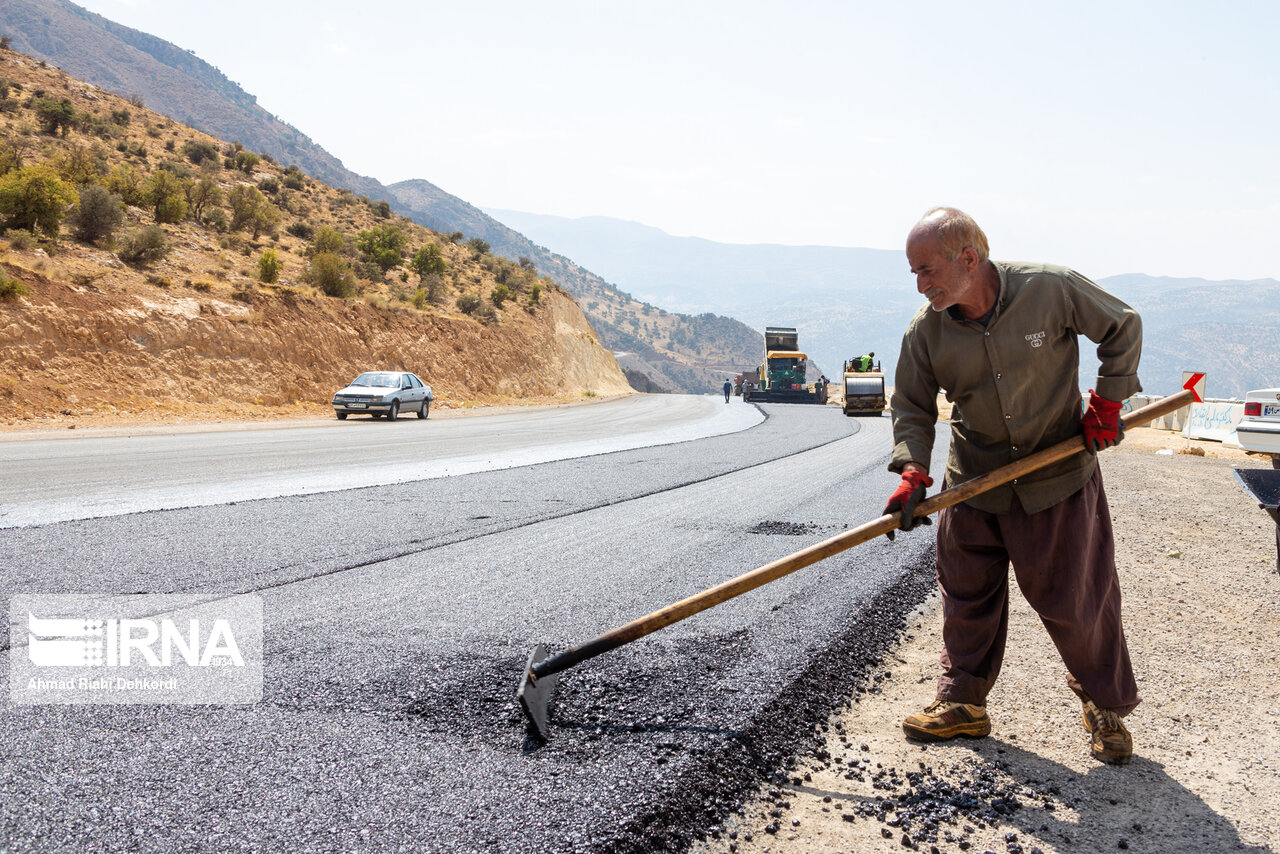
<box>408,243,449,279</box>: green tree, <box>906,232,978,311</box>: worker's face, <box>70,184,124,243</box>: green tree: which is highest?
<box>408,243,449,279</box>: green tree

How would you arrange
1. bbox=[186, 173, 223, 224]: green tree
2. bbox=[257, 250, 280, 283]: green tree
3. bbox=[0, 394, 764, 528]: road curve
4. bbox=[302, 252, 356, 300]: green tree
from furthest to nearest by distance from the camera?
bbox=[186, 173, 223, 224]: green tree < bbox=[302, 252, 356, 300]: green tree < bbox=[257, 250, 280, 283]: green tree < bbox=[0, 394, 764, 528]: road curve

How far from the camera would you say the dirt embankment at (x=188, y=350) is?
1933 cm

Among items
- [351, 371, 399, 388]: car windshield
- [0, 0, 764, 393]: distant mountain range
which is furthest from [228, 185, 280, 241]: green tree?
[0, 0, 764, 393]: distant mountain range

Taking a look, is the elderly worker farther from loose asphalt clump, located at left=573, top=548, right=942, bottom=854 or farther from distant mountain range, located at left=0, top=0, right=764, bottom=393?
distant mountain range, located at left=0, top=0, right=764, bottom=393

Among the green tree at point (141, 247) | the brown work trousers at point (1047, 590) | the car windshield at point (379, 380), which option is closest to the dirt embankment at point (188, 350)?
the green tree at point (141, 247)

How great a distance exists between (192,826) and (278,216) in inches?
1607

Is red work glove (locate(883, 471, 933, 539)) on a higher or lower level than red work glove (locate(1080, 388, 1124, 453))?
lower

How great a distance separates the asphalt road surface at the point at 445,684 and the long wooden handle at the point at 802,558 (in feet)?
1.05

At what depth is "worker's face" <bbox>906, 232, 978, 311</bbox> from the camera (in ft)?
9.63

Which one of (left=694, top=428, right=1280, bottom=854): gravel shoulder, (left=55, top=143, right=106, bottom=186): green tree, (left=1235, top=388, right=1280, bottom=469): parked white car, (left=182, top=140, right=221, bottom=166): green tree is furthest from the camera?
(left=182, top=140, right=221, bottom=166): green tree

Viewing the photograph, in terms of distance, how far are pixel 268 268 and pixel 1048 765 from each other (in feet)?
101

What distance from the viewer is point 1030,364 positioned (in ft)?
9.89

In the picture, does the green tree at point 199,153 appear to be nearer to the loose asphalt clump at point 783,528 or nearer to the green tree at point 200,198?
the green tree at point 200,198

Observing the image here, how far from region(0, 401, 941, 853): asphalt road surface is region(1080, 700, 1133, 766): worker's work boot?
1.00 metres
